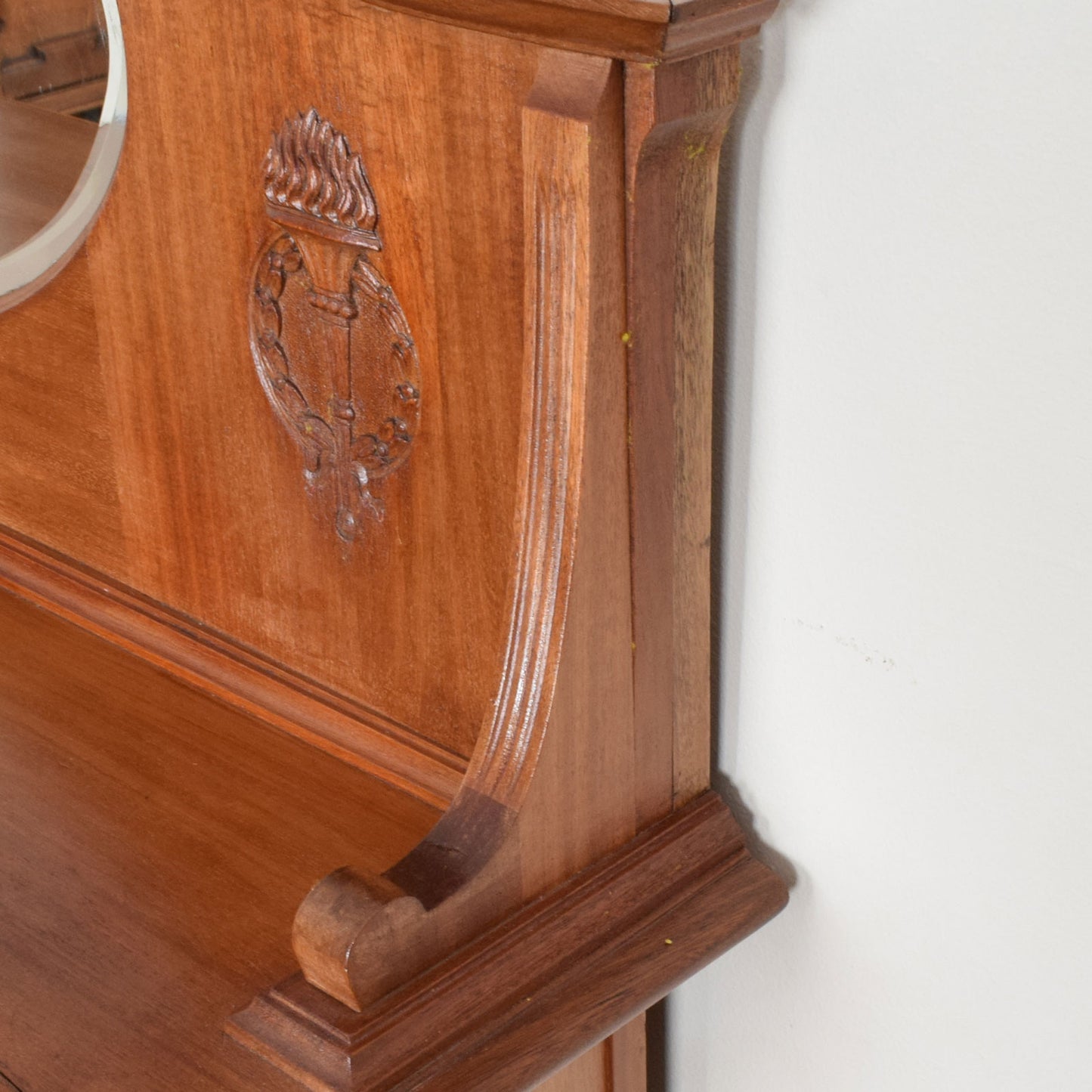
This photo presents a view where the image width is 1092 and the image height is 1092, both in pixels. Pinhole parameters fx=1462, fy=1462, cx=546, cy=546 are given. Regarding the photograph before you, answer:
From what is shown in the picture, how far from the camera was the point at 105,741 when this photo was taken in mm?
1021

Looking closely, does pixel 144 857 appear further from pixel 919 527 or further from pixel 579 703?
pixel 919 527

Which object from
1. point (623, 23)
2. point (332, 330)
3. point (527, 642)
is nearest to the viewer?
point (623, 23)

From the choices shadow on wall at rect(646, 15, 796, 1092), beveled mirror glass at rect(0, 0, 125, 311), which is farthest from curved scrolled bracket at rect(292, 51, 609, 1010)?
beveled mirror glass at rect(0, 0, 125, 311)

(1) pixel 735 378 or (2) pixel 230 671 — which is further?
(2) pixel 230 671

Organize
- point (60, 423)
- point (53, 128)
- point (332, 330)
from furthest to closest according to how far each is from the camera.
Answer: point (60, 423), point (53, 128), point (332, 330)

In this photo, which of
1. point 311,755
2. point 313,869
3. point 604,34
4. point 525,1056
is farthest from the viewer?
point 311,755

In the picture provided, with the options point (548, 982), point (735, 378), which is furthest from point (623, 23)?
point (548, 982)

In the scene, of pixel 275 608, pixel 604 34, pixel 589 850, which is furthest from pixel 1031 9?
pixel 275 608

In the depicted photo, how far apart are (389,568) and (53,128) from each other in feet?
1.34

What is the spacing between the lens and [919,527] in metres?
0.78

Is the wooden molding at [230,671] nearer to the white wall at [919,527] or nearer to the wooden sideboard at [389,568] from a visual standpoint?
the wooden sideboard at [389,568]

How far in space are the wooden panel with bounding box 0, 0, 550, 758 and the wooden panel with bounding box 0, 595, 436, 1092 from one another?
0.22ft

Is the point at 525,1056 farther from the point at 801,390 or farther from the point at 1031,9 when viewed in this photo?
the point at 1031,9

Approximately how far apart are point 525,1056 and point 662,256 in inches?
16.6
